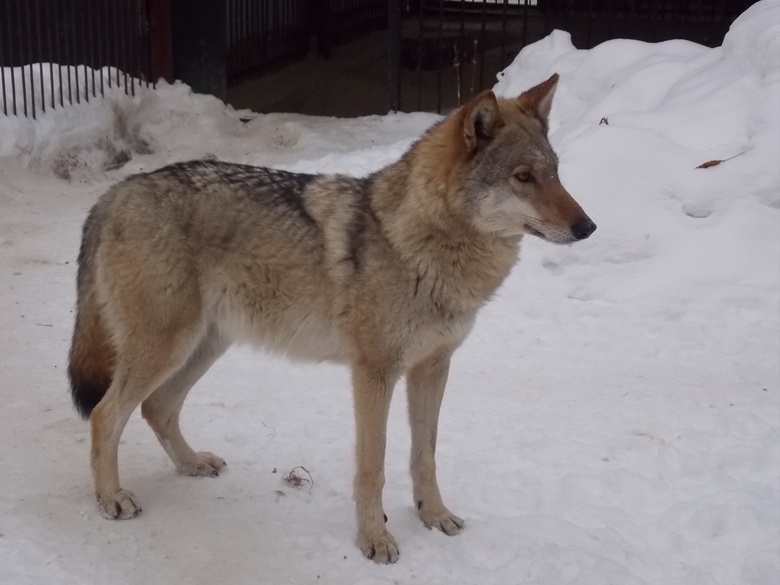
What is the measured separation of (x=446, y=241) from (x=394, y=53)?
8.18 m

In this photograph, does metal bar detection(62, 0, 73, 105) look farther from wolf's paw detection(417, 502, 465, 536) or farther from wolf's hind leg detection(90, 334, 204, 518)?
wolf's paw detection(417, 502, 465, 536)

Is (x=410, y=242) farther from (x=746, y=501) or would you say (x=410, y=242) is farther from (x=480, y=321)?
(x=480, y=321)

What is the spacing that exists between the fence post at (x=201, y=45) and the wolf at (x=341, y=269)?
719cm

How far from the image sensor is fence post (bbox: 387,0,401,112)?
11.0 meters

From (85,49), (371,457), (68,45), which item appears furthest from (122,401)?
(85,49)

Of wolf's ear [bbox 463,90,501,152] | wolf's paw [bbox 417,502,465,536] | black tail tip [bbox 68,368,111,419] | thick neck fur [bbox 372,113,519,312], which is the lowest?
wolf's paw [bbox 417,502,465,536]

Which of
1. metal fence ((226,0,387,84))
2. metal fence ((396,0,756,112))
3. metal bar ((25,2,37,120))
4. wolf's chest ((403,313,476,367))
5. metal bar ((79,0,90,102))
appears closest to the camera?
wolf's chest ((403,313,476,367))

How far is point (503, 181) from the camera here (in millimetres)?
3383

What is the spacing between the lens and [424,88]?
41.3ft

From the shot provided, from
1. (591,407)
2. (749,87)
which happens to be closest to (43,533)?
(591,407)

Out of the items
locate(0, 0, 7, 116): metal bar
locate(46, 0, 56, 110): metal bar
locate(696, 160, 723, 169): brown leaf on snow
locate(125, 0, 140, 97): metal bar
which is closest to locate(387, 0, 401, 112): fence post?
locate(125, 0, 140, 97): metal bar

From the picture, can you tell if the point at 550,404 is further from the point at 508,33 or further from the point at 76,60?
the point at 508,33

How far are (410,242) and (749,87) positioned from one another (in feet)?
16.9

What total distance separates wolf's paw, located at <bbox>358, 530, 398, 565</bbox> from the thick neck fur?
928 millimetres
